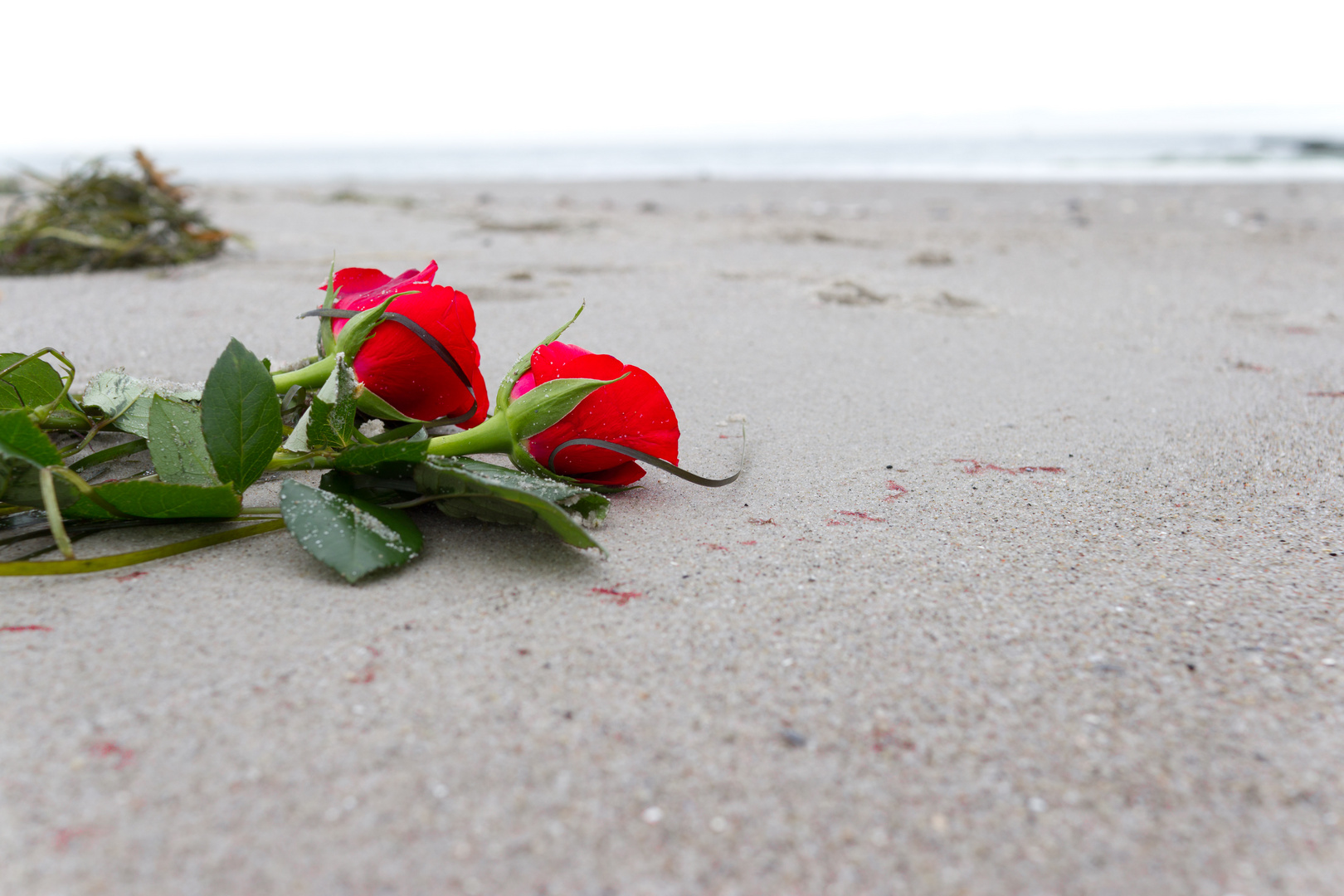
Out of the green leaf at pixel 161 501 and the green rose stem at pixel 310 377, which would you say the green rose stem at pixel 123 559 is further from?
the green rose stem at pixel 310 377

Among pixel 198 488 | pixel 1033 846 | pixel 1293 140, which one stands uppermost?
pixel 1293 140

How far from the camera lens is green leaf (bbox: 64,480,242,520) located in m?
0.78

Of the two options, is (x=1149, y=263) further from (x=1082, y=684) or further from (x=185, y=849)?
(x=185, y=849)

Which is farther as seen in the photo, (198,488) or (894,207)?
(894,207)

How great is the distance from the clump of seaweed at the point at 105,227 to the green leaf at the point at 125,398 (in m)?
1.97

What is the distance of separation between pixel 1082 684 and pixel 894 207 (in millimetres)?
6783

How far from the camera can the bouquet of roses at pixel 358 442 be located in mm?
790

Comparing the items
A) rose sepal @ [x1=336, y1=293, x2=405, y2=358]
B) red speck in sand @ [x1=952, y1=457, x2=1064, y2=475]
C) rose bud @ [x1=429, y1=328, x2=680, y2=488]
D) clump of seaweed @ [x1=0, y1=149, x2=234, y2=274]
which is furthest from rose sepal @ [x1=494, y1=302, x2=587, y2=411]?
clump of seaweed @ [x1=0, y1=149, x2=234, y2=274]

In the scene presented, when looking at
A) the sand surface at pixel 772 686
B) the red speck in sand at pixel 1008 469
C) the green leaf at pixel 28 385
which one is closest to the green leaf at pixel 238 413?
the sand surface at pixel 772 686

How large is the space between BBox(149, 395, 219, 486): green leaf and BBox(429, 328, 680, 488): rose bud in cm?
20

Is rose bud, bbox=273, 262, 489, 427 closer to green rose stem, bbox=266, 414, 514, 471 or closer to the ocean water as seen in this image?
green rose stem, bbox=266, 414, 514, 471

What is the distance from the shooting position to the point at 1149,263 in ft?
11.3

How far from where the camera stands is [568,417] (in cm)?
86

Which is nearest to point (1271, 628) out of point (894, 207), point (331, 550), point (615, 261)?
point (331, 550)
